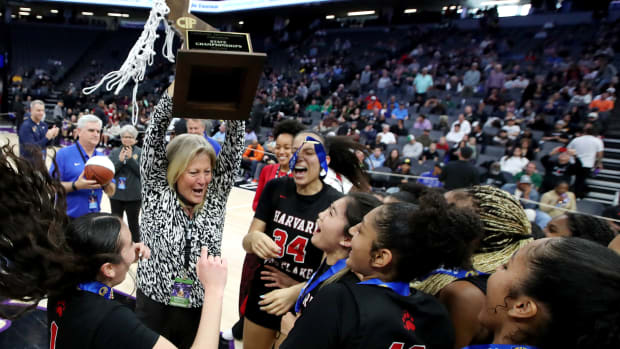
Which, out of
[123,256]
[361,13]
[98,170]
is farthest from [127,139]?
[361,13]

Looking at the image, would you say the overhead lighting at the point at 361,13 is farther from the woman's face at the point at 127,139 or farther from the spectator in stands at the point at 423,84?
the woman's face at the point at 127,139

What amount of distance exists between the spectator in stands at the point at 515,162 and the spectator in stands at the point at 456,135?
5.52 feet

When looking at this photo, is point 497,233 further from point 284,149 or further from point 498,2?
point 498,2

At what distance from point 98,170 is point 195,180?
1372 millimetres

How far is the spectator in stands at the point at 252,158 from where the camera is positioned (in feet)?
31.1

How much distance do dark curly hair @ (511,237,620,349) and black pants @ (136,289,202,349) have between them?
1376 mm

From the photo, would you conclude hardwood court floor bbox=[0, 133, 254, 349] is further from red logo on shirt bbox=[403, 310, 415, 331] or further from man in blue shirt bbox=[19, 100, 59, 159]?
red logo on shirt bbox=[403, 310, 415, 331]

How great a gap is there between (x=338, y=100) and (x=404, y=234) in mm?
12402

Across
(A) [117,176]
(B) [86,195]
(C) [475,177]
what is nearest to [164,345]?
(B) [86,195]

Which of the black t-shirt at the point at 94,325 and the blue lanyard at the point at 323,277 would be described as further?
the blue lanyard at the point at 323,277

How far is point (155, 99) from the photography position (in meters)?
19.7

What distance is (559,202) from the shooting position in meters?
5.43

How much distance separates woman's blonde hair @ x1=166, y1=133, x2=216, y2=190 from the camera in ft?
6.26

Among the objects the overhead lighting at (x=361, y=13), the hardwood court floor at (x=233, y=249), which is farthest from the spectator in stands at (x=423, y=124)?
the overhead lighting at (x=361, y=13)
